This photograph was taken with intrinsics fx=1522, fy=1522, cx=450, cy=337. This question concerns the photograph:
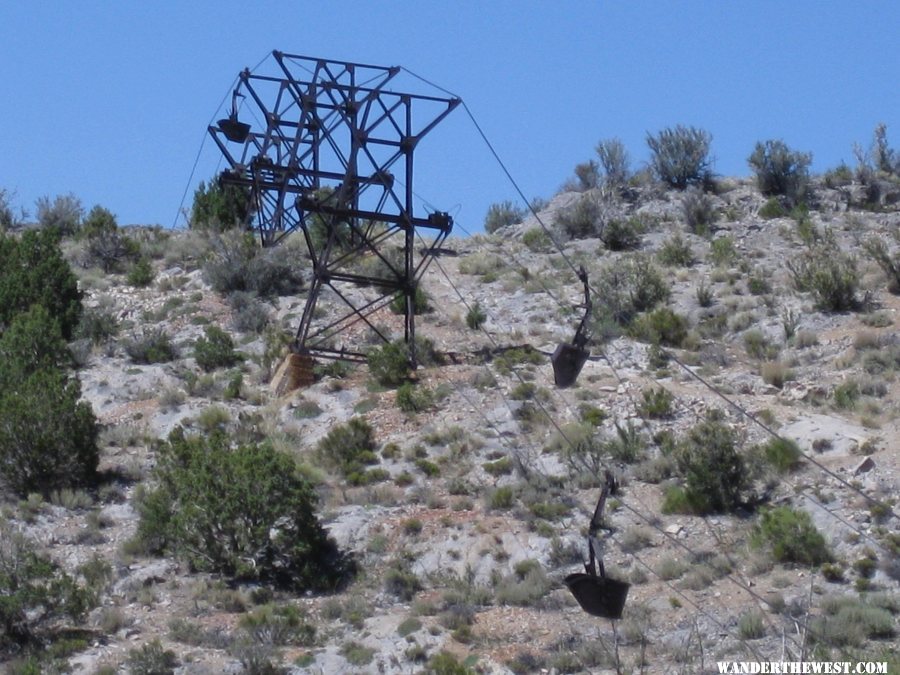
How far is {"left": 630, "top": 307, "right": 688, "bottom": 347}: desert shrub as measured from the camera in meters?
33.6

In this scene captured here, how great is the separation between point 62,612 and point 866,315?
1996cm

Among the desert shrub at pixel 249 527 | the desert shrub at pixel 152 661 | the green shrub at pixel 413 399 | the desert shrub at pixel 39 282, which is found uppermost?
the desert shrub at pixel 39 282

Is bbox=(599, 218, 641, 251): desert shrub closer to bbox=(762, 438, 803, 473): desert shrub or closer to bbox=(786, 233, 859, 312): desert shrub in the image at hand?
bbox=(786, 233, 859, 312): desert shrub

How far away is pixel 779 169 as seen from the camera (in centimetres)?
4744

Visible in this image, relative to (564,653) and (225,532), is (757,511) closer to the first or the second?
(564,653)

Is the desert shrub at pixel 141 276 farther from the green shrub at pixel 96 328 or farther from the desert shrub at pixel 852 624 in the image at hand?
the desert shrub at pixel 852 624

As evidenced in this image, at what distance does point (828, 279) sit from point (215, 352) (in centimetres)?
1407

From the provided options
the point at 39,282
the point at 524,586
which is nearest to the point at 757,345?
the point at 524,586

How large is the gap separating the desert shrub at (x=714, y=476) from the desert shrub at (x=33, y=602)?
9544mm

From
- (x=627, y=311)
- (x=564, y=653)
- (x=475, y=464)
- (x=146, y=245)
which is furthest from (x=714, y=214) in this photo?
(x=564, y=653)

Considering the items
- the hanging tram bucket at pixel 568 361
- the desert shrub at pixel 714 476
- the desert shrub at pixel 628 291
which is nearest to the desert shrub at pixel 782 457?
the desert shrub at pixel 714 476

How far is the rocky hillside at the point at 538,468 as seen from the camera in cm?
2047

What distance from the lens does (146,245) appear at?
44.2 metres

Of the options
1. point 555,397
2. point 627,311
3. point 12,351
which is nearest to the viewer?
point 555,397
